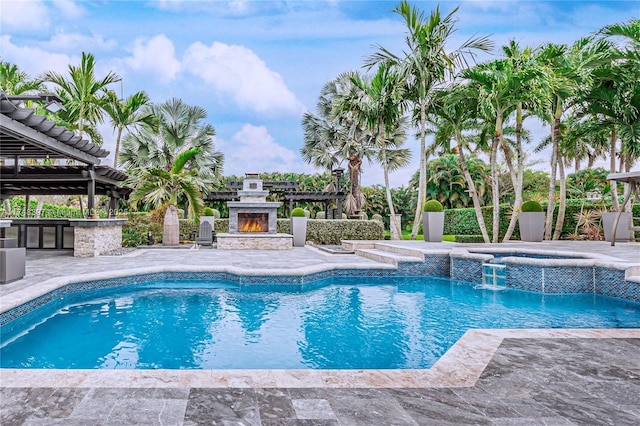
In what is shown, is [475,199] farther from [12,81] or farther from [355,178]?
[12,81]

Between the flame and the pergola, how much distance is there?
193 inches

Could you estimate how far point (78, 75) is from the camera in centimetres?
1547

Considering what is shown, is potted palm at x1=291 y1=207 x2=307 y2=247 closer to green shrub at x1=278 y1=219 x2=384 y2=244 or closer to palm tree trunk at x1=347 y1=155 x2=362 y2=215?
green shrub at x1=278 y1=219 x2=384 y2=244

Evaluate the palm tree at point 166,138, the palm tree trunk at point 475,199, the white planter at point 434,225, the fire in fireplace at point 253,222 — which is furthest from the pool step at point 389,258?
the palm tree at point 166,138

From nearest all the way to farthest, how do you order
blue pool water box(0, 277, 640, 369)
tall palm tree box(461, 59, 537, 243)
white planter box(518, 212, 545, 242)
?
blue pool water box(0, 277, 640, 369), tall palm tree box(461, 59, 537, 243), white planter box(518, 212, 545, 242)

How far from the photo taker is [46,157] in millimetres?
9570

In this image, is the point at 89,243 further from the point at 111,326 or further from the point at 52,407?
the point at 52,407

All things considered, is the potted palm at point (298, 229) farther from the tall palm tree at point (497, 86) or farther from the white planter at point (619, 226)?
the white planter at point (619, 226)

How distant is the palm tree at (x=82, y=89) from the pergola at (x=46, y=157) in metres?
4.29

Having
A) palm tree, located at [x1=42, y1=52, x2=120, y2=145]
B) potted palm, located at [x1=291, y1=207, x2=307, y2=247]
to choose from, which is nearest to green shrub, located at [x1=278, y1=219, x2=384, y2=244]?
potted palm, located at [x1=291, y1=207, x2=307, y2=247]

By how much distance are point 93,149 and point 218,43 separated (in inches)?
267

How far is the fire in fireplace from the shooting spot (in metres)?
15.5

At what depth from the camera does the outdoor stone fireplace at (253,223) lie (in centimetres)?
1409

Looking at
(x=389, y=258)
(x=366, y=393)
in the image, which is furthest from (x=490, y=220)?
(x=366, y=393)
